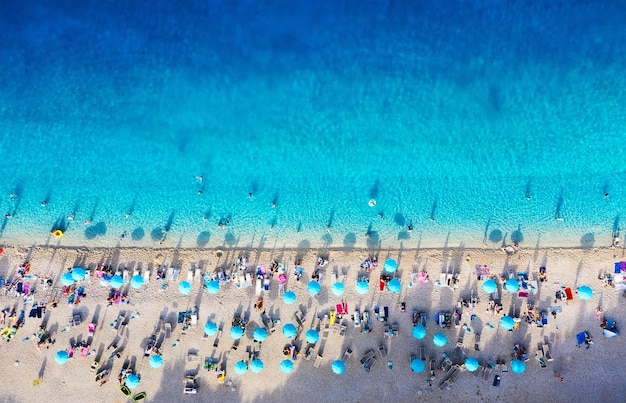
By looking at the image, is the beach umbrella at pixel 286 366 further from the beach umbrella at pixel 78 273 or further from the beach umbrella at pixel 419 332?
the beach umbrella at pixel 78 273

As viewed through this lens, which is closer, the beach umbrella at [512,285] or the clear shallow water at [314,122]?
the beach umbrella at [512,285]

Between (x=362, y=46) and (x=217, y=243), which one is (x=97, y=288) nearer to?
(x=217, y=243)

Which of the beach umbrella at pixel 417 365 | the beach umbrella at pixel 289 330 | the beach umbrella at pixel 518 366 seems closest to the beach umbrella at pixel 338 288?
the beach umbrella at pixel 289 330

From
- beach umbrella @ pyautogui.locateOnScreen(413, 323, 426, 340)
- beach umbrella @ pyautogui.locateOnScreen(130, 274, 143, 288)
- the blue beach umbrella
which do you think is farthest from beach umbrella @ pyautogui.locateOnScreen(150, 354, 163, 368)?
beach umbrella @ pyautogui.locateOnScreen(413, 323, 426, 340)

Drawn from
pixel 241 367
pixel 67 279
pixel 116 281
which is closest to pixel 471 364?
pixel 241 367

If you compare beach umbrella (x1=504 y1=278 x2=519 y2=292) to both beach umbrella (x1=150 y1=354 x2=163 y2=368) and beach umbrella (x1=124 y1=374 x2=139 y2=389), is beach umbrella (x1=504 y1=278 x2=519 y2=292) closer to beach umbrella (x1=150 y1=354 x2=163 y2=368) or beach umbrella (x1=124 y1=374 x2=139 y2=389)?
beach umbrella (x1=150 y1=354 x2=163 y2=368)

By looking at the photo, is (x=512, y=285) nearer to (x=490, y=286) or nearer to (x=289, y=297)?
(x=490, y=286)
